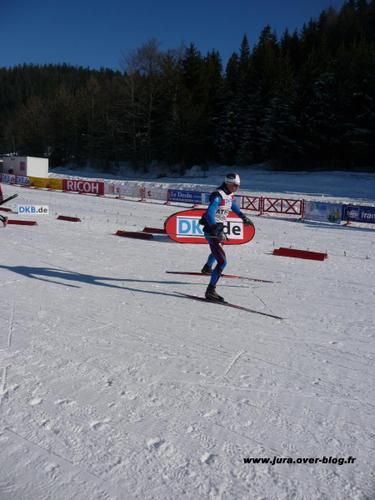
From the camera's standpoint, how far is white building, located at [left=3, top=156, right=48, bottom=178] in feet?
146

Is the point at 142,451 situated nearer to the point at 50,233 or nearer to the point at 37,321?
the point at 37,321

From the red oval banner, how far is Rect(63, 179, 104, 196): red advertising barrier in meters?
20.5

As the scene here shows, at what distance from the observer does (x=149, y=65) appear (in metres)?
57.4

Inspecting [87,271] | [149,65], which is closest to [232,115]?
[149,65]

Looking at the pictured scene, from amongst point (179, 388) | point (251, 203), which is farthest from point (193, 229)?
point (251, 203)

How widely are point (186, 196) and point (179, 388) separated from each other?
908 inches

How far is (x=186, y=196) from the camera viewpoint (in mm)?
26469

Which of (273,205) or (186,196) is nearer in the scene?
(273,205)

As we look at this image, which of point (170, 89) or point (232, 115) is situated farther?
point (170, 89)

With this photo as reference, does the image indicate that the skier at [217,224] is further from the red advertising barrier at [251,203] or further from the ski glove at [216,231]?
the red advertising barrier at [251,203]

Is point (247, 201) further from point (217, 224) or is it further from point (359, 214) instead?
point (217, 224)

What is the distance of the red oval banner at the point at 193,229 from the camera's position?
11.8 metres

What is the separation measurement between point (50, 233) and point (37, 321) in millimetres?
8352

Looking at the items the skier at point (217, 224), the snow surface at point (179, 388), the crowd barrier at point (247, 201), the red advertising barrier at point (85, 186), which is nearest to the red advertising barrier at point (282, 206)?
the crowd barrier at point (247, 201)
